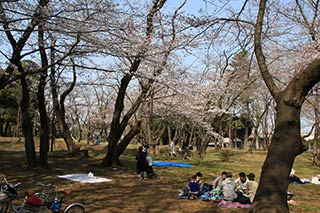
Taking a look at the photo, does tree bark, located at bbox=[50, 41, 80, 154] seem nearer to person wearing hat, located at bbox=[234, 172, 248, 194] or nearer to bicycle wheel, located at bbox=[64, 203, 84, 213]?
person wearing hat, located at bbox=[234, 172, 248, 194]

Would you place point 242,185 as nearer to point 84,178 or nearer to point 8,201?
point 84,178

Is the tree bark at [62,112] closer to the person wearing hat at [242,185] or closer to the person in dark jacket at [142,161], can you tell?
the person in dark jacket at [142,161]

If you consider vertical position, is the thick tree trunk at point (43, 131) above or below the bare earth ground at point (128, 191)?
above

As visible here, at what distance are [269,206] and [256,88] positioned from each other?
1156 inches

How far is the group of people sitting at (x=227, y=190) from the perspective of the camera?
8.42 m

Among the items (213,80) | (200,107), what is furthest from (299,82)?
(213,80)

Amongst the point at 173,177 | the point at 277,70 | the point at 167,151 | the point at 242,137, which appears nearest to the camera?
the point at 173,177

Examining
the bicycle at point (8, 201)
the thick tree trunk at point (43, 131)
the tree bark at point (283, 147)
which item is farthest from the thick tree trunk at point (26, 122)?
the tree bark at point (283, 147)

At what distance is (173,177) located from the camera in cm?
1323

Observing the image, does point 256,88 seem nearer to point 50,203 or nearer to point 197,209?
point 197,209

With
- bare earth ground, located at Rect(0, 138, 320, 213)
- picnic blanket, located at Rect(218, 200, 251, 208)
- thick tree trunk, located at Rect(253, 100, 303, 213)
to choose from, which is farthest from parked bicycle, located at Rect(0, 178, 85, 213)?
picnic blanket, located at Rect(218, 200, 251, 208)

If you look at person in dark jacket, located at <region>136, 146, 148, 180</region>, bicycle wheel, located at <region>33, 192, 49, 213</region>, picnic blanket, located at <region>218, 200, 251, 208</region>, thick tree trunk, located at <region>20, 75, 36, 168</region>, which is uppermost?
thick tree trunk, located at <region>20, 75, 36, 168</region>

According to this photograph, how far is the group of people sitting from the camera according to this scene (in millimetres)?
8422

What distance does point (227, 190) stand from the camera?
848 centimetres
